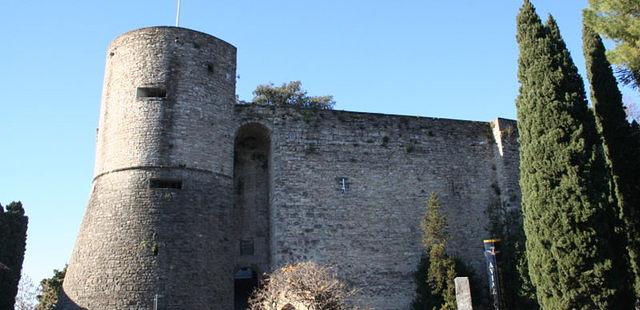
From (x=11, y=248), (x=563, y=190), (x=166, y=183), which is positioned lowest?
(x=11, y=248)

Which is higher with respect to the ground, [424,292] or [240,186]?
[240,186]

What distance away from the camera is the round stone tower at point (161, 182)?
14461mm

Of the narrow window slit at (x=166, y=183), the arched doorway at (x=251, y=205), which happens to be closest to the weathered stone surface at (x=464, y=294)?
the arched doorway at (x=251, y=205)

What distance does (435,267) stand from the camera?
53.7 ft

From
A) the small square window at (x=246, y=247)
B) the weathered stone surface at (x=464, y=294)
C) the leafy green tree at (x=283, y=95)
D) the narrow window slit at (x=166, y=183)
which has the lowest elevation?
the weathered stone surface at (x=464, y=294)

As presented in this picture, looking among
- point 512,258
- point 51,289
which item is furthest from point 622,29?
point 51,289

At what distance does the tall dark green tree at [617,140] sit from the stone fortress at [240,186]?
5.43 metres

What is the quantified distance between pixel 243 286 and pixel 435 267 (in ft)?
20.1

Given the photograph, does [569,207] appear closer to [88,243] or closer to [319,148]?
[319,148]

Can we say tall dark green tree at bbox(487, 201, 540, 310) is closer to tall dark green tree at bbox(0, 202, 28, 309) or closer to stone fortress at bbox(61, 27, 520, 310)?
stone fortress at bbox(61, 27, 520, 310)

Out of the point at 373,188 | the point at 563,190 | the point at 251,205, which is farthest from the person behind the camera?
the point at 373,188

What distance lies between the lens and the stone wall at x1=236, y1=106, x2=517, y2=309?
671 inches

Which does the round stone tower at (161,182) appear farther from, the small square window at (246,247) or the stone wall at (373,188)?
the stone wall at (373,188)

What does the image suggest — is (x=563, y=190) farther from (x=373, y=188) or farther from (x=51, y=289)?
(x=51, y=289)
